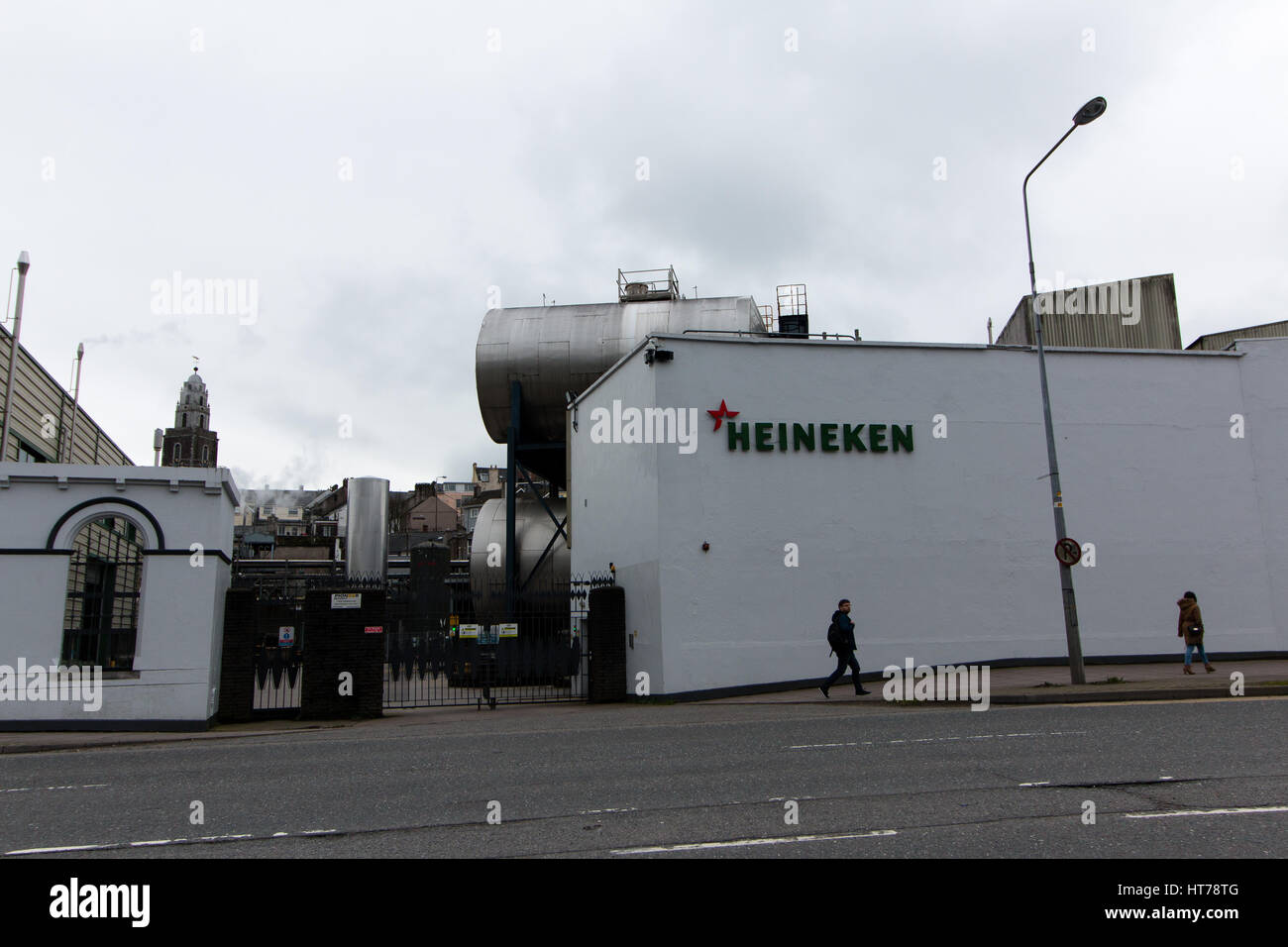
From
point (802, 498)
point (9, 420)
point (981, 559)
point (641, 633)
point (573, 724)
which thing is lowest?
point (573, 724)

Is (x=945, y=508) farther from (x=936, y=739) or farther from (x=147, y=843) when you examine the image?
(x=147, y=843)

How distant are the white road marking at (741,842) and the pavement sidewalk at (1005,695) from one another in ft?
32.8

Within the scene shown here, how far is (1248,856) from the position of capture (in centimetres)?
497

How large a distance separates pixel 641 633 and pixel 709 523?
289cm

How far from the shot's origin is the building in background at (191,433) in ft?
434

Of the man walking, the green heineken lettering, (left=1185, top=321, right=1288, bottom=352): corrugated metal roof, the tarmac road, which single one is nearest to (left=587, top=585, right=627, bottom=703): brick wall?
the green heineken lettering

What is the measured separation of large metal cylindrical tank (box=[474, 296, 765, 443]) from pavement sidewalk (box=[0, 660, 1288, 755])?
11584mm

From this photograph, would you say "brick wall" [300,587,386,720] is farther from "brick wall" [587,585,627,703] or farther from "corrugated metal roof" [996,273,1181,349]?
"corrugated metal roof" [996,273,1181,349]

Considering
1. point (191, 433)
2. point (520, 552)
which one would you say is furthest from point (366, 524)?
point (191, 433)

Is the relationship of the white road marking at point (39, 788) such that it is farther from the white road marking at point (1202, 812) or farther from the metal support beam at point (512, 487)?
the metal support beam at point (512, 487)

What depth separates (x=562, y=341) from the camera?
27875 mm
